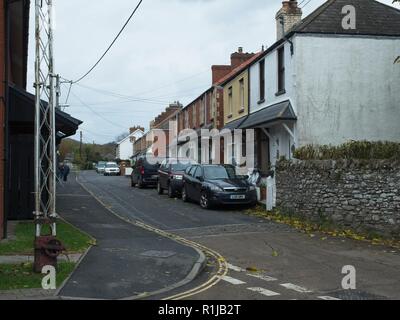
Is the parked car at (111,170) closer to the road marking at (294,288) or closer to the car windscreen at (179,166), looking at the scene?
the car windscreen at (179,166)

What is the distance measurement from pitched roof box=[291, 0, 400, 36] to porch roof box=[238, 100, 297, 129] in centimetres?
273

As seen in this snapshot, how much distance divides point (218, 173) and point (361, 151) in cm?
711

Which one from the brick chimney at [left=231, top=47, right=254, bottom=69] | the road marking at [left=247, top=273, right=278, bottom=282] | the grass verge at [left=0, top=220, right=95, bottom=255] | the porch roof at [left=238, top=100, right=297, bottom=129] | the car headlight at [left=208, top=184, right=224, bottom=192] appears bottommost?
the road marking at [left=247, top=273, right=278, bottom=282]

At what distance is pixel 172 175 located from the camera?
2491 cm

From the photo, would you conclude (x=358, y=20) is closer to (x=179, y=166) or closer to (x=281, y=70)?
(x=281, y=70)

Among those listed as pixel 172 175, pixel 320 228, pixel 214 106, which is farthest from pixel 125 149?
pixel 320 228

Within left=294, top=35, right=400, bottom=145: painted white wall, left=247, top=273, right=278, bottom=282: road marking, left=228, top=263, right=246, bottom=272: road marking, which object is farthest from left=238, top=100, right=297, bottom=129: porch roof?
left=247, top=273, right=278, bottom=282: road marking

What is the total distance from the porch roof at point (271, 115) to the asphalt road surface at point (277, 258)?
3593 millimetres

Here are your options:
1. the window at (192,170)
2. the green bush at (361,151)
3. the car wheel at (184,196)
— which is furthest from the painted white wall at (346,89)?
the car wheel at (184,196)

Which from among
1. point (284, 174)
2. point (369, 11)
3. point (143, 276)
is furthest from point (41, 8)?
point (369, 11)

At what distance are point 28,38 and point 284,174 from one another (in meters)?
9.95

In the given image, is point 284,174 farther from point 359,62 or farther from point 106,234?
point 106,234

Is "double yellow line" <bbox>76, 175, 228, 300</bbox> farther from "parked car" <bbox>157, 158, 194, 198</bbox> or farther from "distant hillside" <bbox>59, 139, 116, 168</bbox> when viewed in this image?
"distant hillside" <bbox>59, 139, 116, 168</bbox>

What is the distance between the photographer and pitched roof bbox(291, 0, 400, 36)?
19.4 metres
